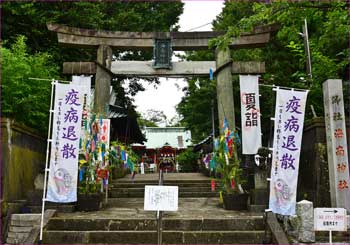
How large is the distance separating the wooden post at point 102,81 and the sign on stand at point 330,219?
7.16 m

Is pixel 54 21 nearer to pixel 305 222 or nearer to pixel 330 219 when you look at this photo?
pixel 305 222

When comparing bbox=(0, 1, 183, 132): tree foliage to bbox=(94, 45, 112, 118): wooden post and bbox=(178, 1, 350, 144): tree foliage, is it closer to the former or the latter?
bbox=(94, 45, 112, 118): wooden post

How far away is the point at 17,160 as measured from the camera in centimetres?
804

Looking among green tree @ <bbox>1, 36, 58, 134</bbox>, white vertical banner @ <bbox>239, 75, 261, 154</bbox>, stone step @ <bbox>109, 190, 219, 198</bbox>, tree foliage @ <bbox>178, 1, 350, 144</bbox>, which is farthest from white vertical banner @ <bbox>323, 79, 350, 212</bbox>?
green tree @ <bbox>1, 36, 58, 134</bbox>

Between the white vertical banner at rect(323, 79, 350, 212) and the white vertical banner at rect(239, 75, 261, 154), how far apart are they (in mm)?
2418

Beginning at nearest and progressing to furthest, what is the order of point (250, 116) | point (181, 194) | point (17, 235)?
point (17, 235) < point (250, 116) < point (181, 194)

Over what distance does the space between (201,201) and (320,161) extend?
3337 mm

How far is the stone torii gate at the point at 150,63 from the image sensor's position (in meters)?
10.7

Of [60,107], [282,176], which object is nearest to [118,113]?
[60,107]

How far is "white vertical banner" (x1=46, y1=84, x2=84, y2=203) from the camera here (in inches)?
267

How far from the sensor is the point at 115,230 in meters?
6.57

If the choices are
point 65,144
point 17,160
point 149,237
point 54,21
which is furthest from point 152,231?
point 54,21

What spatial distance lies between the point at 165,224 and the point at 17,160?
13.1 feet

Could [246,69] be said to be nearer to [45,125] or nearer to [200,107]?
[45,125]
